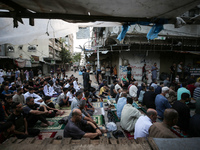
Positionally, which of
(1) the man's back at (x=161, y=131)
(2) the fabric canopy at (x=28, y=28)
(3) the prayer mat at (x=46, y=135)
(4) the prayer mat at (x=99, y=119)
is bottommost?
(3) the prayer mat at (x=46, y=135)

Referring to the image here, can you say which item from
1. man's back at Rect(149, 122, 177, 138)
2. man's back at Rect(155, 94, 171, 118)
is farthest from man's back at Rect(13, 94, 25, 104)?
man's back at Rect(155, 94, 171, 118)

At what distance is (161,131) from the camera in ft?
7.16

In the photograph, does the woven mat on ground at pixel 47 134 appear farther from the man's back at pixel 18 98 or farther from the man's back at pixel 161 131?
the man's back at pixel 161 131

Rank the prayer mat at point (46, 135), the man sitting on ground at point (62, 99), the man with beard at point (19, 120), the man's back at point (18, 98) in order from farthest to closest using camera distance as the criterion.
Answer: the man sitting on ground at point (62, 99), the man's back at point (18, 98), the prayer mat at point (46, 135), the man with beard at point (19, 120)

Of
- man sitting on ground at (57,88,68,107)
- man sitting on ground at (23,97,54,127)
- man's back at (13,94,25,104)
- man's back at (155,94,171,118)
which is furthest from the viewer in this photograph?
man sitting on ground at (57,88,68,107)

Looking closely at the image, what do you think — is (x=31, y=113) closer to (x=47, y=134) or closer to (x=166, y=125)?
(x=47, y=134)

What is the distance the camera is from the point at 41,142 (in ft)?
6.35

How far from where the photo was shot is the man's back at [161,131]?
6.86ft

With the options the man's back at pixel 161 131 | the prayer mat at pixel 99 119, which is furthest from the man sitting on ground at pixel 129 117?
the man's back at pixel 161 131

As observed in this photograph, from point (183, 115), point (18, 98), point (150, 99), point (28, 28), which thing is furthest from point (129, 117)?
point (18, 98)

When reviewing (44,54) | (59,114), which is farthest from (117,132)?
(44,54)

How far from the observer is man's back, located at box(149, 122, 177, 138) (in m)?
2.09

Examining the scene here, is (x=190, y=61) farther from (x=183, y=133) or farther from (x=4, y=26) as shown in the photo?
(x=4, y=26)

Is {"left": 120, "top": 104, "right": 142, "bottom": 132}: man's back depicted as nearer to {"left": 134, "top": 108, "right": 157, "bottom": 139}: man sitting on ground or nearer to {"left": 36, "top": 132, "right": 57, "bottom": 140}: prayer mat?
{"left": 134, "top": 108, "right": 157, "bottom": 139}: man sitting on ground
